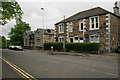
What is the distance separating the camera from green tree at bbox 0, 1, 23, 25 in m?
16.5

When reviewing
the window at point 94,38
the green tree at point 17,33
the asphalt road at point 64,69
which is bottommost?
the asphalt road at point 64,69

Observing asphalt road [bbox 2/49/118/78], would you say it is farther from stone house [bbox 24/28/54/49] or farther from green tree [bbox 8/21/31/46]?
green tree [bbox 8/21/31/46]

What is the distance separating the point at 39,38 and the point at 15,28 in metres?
27.8

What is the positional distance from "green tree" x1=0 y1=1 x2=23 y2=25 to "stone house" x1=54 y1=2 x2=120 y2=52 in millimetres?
10823

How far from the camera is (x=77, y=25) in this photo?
22.1m

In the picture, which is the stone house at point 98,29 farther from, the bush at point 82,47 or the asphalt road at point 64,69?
the asphalt road at point 64,69

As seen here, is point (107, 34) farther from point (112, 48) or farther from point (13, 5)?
point (13, 5)

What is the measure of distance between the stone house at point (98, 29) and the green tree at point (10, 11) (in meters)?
10.8

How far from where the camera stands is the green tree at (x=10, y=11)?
16.5 meters

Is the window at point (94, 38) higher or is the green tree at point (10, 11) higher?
the green tree at point (10, 11)

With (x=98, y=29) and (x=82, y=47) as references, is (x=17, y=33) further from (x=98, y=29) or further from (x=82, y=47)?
(x=98, y=29)

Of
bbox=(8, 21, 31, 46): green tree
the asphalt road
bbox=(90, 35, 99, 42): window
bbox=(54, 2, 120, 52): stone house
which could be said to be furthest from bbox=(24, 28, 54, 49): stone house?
the asphalt road

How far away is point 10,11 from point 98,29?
15.3 meters

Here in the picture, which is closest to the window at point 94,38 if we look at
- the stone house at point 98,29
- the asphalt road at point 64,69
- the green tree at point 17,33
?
the stone house at point 98,29
